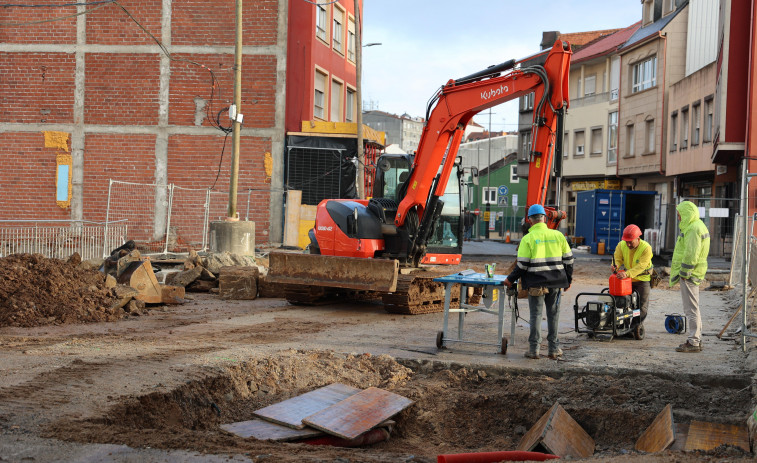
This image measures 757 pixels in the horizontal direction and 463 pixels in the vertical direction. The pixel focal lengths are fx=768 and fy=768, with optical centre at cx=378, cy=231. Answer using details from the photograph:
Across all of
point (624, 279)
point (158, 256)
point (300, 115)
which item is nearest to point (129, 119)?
point (300, 115)

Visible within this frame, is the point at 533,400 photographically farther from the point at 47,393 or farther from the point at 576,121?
the point at 576,121

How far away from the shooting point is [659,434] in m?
6.17

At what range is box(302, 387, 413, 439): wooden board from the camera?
20.3 feet

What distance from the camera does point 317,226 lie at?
14.2m

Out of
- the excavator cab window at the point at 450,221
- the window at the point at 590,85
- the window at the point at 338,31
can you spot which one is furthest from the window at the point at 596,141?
the excavator cab window at the point at 450,221

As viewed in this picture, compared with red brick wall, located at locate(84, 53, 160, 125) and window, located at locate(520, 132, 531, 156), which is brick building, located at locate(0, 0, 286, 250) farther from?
window, located at locate(520, 132, 531, 156)

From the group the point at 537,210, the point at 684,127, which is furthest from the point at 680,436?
the point at 684,127

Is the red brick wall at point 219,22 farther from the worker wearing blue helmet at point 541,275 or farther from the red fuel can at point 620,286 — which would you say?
the worker wearing blue helmet at point 541,275

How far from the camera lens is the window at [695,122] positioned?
31.1 m

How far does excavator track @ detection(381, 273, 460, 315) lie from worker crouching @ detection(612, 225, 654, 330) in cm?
316

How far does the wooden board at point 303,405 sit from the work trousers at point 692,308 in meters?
4.83

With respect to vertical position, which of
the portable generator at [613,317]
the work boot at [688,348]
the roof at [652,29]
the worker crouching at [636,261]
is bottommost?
the work boot at [688,348]

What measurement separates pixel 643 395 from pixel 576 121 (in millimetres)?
41795

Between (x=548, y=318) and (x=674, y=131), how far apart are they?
28828 mm
